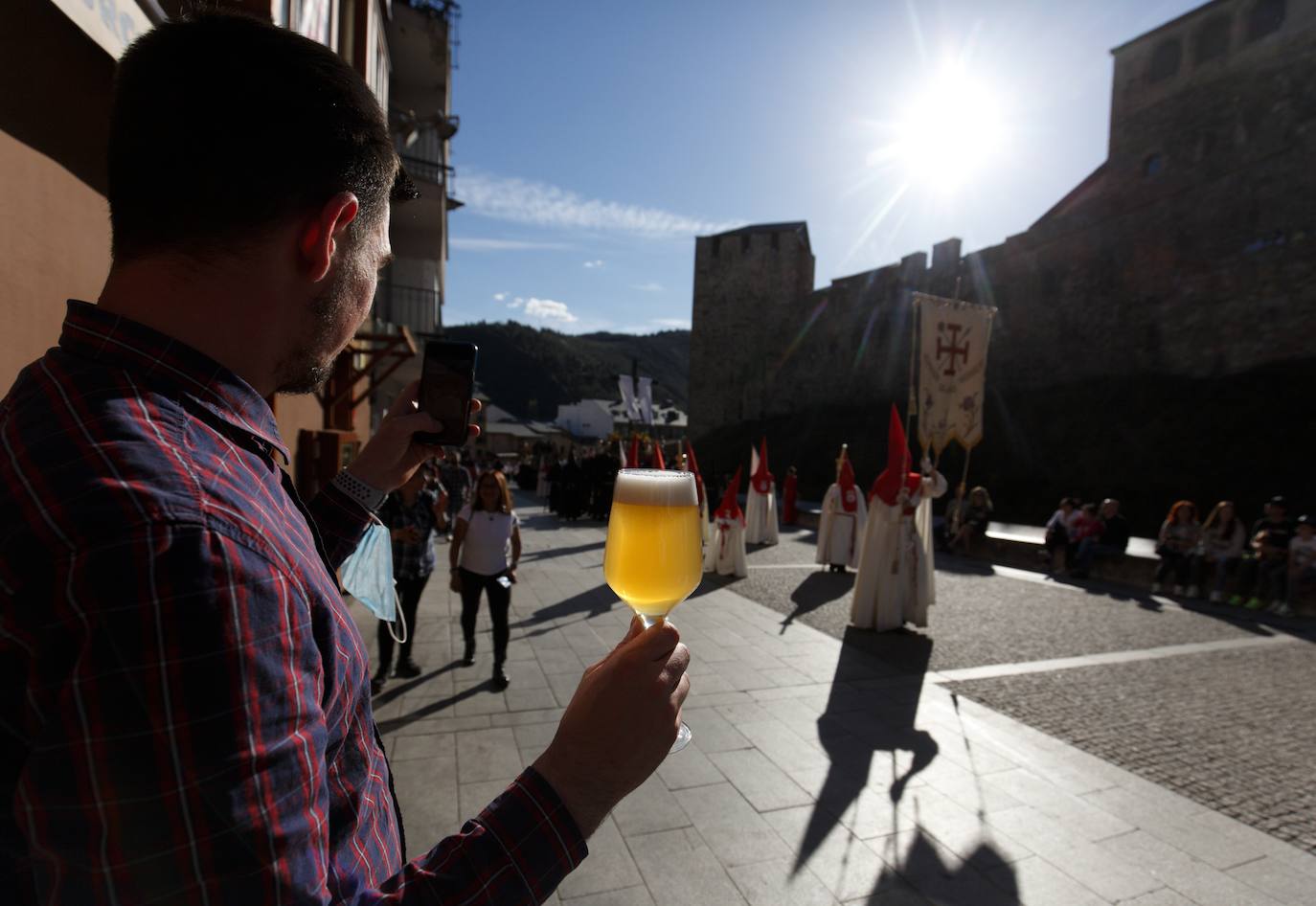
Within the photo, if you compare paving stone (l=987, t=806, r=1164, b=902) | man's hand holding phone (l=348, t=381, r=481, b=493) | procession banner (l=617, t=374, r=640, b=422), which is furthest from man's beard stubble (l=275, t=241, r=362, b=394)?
procession banner (l=617, t=374, r=640, b=422)

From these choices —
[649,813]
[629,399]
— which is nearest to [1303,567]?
[649,813]

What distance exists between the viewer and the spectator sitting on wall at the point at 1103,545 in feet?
36.2

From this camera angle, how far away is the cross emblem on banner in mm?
9477

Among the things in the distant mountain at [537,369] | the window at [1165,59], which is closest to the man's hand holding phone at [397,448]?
the window at [1165,59]

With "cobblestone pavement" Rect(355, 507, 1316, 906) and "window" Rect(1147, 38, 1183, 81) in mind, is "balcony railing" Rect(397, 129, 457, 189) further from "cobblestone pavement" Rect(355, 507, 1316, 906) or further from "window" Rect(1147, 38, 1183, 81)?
"window" Rect(1147, 38, 1183, 81)

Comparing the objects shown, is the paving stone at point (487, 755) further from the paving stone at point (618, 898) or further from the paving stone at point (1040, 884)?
the paving stone at point (1040, 884)

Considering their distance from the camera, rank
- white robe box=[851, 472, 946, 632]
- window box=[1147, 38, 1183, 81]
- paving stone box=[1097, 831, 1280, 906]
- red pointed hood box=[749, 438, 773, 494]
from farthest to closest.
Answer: window box=[1147, 38, 1183, 81], red pointed hood box=[749, 438, 773, 494], white robe box=[851, 472, 946, 632], paving stone box=[1097, 831, 1280, 906]

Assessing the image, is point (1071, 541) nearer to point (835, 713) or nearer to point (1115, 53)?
point (835, 713)

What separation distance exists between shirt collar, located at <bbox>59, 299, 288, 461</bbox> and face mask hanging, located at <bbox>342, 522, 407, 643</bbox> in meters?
2.22

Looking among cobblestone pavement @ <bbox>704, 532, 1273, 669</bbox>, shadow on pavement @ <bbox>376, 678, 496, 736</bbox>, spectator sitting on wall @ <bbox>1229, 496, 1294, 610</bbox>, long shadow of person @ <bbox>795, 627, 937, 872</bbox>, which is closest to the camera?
long shadow of person @ <bbox>795, 627, 937, 872</bbox>

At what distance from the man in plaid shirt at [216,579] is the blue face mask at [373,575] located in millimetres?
2088

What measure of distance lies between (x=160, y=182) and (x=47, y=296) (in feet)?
8.29

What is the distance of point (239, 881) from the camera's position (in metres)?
0.59

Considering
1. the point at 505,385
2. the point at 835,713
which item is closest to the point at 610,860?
the point at 835,713
